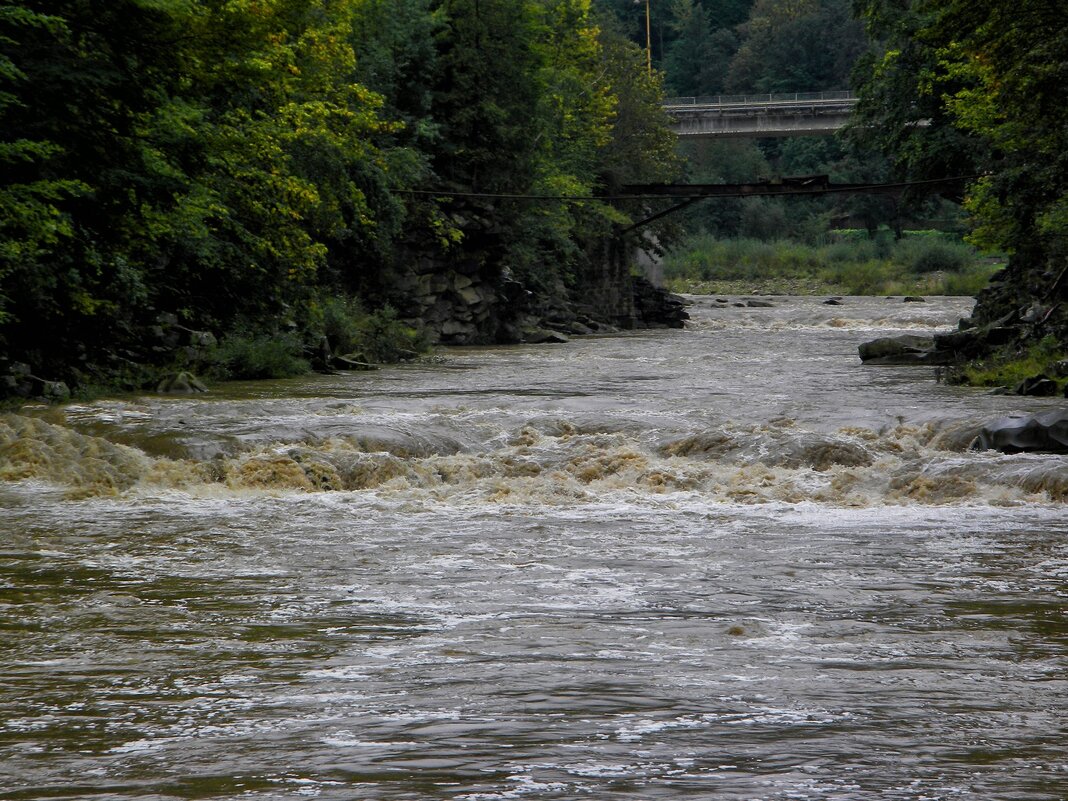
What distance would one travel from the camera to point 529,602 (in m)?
9.41

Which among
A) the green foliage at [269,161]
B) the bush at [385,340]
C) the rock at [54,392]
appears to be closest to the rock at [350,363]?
the green foliage at [269,161]

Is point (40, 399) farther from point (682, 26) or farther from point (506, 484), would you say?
point (682, 26)

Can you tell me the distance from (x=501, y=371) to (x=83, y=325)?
970cm

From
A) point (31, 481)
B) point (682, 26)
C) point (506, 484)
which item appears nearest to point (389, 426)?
point (506, 484)

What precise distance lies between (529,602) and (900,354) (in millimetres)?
25045

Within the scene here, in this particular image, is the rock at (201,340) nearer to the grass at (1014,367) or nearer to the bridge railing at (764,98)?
the grass at (1014,367)

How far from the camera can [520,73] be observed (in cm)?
4422

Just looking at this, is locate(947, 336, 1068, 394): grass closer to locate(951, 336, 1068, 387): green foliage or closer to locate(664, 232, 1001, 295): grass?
locate(951, 336, 1068, 387): green foliage

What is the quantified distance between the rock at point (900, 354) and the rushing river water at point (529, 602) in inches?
431

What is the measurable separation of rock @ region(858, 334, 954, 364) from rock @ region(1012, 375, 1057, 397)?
835 cm

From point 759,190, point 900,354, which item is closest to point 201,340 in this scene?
point 900,354

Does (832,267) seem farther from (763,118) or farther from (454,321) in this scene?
(454,321)

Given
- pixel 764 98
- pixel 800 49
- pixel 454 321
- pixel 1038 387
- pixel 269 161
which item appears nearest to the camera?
pixel 1038 387

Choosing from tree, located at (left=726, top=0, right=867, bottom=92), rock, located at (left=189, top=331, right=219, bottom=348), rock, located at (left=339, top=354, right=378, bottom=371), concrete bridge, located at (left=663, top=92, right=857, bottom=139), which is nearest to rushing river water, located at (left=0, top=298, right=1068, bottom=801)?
rock, located at (left=189, top=331, right=219, bottom=348)
